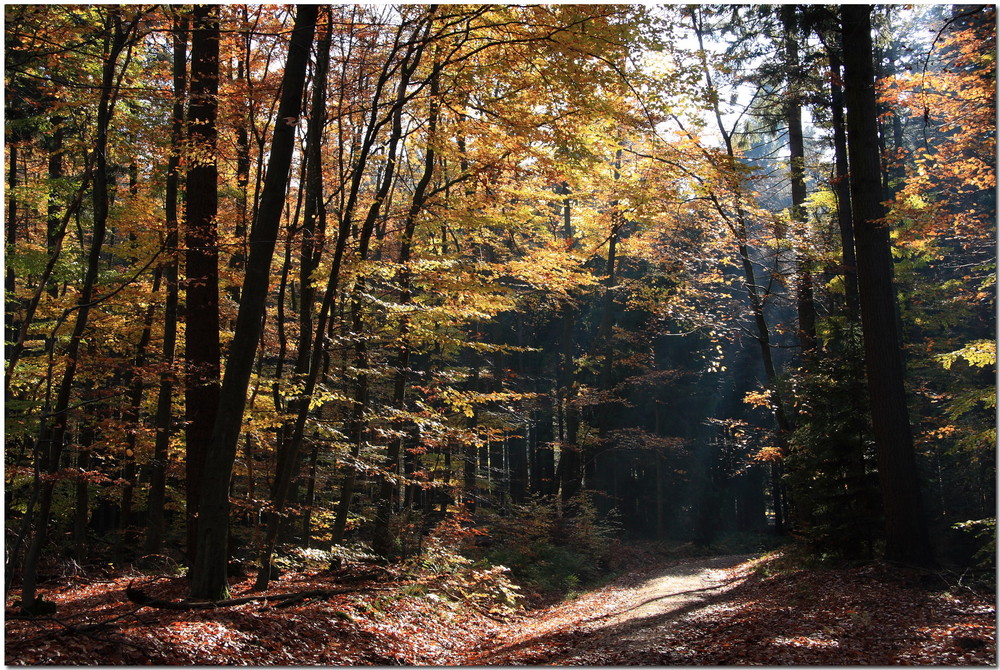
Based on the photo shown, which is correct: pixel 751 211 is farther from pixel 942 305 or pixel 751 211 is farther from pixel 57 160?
pixel 57 160

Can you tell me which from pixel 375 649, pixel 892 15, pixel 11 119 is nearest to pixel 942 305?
pixel 892 15

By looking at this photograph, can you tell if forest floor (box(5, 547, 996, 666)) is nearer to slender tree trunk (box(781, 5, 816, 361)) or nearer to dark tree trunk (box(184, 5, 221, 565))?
dark tree trunk (box(184, 5, 221, 565))

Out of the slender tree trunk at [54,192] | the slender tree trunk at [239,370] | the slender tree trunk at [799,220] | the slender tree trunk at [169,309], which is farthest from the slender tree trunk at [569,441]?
the slender tree trunk at [239,370]

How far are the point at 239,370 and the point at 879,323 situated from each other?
8.17 meters

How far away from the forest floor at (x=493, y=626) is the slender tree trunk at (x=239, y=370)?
0.47 metres

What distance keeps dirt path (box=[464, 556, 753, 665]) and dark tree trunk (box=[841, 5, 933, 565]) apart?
2.84m

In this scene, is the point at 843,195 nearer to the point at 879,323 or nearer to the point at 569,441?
the point at 879,323

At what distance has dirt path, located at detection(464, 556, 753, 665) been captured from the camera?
6.56 metres

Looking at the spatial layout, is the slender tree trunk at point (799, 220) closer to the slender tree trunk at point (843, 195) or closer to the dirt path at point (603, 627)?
the slender tree trunk at point (843, 195)

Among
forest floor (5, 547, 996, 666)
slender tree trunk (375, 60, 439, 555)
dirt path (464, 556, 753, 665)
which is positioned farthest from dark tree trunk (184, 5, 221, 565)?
dirt path (464, 556, 753, 665)

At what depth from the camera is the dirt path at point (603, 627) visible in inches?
258

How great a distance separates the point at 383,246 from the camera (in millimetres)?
12484

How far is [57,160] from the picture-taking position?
13094 mm

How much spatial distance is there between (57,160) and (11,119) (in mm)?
2448
